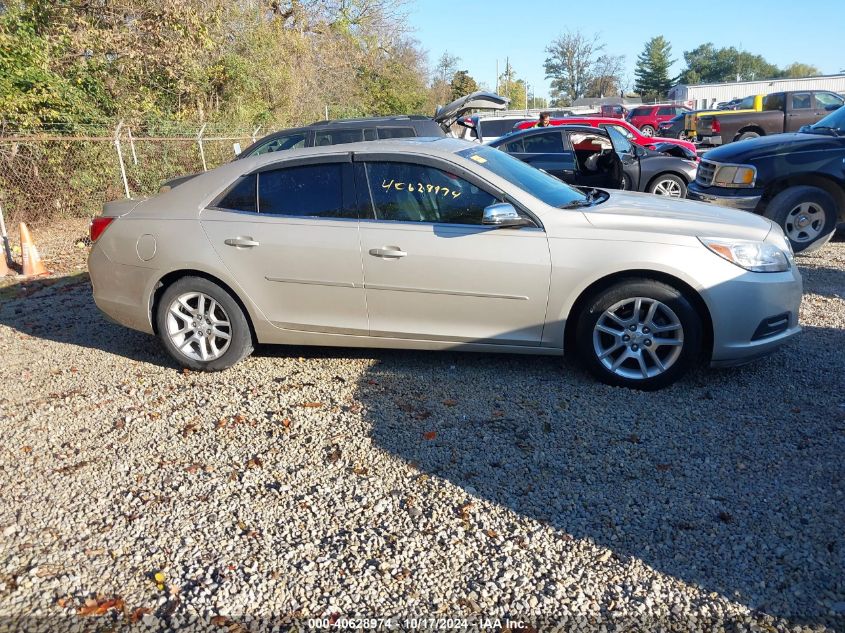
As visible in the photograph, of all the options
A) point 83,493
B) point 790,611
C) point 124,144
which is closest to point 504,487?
point 790,611

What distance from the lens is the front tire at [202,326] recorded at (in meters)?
4.86

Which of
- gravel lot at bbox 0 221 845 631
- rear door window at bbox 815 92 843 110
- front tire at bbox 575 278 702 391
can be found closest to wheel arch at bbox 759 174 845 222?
gravel lot at bbox 0 221 845 631

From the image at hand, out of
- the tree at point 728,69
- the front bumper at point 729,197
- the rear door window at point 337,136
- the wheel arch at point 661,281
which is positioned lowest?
the wheel arch at point 661,281

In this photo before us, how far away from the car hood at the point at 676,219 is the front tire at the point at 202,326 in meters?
2.60

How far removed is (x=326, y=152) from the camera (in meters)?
4.77

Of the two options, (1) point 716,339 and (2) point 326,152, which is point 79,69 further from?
(1) point 716,339

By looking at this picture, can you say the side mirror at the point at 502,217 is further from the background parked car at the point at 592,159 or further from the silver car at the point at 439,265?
the background parked car at the point at 592,159

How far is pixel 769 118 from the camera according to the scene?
21.9 metres

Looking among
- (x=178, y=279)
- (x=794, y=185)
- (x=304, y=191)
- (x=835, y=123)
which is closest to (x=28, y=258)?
(x=178, y=279)

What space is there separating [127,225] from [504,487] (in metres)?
3.48

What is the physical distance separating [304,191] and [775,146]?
597 cm

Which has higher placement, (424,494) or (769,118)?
(769,118)

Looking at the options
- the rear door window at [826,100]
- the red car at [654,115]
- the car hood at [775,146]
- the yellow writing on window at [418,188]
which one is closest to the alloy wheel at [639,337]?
the yellow writing on window at [418,188]

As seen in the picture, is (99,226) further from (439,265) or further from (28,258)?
(28,258)
